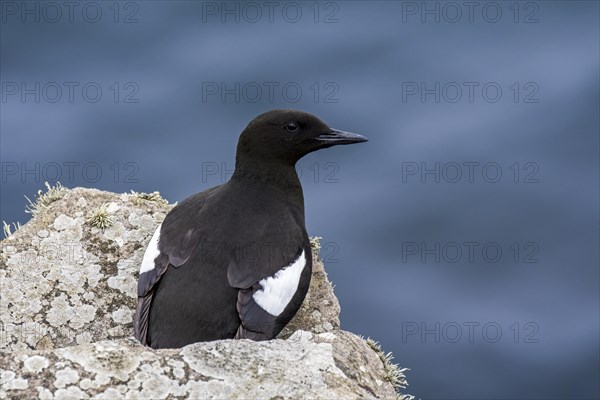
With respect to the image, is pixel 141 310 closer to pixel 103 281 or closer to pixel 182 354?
pixel 103 281

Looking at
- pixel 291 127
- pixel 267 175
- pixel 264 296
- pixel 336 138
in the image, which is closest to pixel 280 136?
pixel 291 127

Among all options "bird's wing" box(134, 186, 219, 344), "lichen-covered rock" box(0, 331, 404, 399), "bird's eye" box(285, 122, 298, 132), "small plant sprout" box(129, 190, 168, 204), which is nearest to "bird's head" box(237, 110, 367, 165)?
"bird's eye" box(285, 122, 298, 132)

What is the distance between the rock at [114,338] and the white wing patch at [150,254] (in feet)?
0.91

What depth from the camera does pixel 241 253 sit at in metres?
7.30

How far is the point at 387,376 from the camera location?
664cm

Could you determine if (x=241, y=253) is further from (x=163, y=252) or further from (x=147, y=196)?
(x=147, y=196)

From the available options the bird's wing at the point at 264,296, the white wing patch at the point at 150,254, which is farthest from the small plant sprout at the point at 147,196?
the bird's wing at the point at 264,296

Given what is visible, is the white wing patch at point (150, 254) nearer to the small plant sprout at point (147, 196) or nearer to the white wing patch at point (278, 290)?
the white wing patch at point (278, 290)

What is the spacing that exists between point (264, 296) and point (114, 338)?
3.74ft

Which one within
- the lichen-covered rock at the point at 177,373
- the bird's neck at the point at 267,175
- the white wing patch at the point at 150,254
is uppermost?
the bird's neck at the point at 267,175

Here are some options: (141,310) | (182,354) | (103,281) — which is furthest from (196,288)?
(182,354)

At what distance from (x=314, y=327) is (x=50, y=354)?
122 inches

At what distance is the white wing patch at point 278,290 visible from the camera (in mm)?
7117

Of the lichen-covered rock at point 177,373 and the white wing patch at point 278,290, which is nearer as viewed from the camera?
the lichen-covered rock at point 177,373
